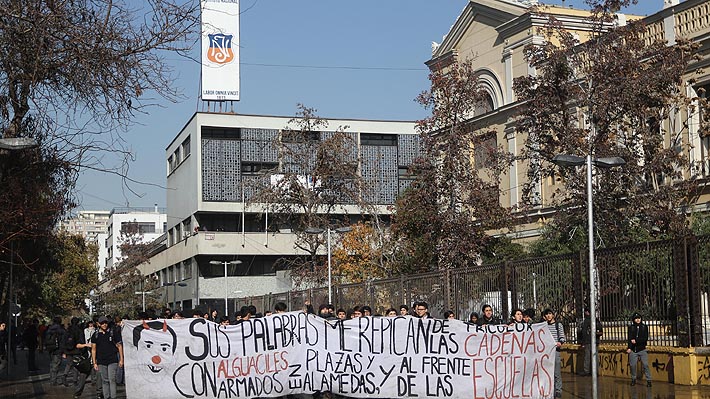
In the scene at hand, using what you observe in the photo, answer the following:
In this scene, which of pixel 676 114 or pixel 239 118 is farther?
pixel 239 118

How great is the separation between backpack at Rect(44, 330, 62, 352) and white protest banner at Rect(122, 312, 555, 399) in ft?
43.0

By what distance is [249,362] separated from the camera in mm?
16906

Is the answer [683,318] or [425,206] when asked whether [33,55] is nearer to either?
[683,318]

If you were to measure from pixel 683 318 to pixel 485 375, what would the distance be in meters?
5.41

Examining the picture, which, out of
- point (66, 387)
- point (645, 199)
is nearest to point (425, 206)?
point (645, 199)

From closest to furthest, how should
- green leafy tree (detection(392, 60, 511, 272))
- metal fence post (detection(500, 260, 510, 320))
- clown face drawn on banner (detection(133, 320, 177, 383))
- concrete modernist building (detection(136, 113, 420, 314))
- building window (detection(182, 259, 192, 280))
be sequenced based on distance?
clown face drawn on banner (detection(133, 320, 177, 383))
metal fence post (detection(500, 260, 510, 320))
green leafy tree (detection(392, 60, 511, 272))
concrete modernist building (detection(136, 113, 420, 314))
building window (detection(182, 259, 192, 280))

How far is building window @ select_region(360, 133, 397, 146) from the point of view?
7850cm

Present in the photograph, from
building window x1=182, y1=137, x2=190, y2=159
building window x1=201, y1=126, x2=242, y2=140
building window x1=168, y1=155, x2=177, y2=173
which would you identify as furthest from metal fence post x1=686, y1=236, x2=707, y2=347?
building window x1=168, y1=155, x2=177, y2=173

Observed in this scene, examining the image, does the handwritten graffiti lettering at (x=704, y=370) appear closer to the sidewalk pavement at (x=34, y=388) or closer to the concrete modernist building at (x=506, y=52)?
the sidewalk pavement at (x=34, y=388)

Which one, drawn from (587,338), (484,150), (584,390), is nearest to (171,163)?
A: (484,150)

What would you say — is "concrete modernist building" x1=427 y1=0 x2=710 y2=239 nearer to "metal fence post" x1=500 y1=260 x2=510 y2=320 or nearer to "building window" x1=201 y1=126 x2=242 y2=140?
"metal fence post" x1=500 y1=260 x2=510 y2=320

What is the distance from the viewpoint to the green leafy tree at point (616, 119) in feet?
90.3

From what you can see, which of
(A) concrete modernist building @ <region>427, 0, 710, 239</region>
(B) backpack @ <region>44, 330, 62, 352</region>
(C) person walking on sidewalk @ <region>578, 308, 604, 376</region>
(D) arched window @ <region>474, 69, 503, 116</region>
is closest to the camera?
(C) person walking on sidewalk @ <region>578, 308, 604, 376</region>

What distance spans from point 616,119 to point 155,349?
16325mm
